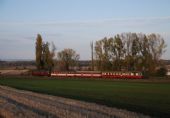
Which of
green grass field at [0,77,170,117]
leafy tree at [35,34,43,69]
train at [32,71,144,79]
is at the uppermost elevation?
leafy tree at [35,34,43,69]

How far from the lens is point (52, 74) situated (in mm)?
117062

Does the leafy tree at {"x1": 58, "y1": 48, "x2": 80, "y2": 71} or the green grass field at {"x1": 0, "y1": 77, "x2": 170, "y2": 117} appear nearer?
the green grass field at {"x1": 0, "y1": 77, "x2": 170, "y2": 117}

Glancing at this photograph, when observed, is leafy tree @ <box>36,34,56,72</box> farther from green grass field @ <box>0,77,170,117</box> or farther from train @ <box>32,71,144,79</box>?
green grass field @ <box>0,77,170,117</box>

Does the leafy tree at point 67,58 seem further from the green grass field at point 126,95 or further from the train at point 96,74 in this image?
the green grass field at point 126,95

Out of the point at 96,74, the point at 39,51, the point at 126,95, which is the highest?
the point at 39,51

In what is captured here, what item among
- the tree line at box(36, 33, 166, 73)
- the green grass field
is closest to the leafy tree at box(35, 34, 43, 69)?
the tree line at box(36, 33, 166, 73)

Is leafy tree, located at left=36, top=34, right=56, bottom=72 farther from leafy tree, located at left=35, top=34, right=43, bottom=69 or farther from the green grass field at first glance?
the green grass field

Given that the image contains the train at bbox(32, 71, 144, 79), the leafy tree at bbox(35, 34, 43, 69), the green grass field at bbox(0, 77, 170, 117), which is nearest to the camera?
the green grass field at bbox(0, 77, 170, 117)

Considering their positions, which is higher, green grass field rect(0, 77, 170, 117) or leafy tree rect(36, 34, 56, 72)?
leafy tree rect(36, 34, 56, 72)

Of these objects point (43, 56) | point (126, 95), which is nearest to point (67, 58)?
point (43, 56)

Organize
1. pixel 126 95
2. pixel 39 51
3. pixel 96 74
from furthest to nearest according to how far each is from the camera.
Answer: pixel 39 51 < pixel 96 74 < pixel 126 95

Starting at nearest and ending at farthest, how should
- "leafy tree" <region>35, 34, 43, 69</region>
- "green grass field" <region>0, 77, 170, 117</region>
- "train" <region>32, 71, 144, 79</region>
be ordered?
"green grass field" <region>0, 77, 170, 117</region>, "train" <region>32, 71, 144, 79</region>, "leafy tree" <region>35, 34, 43, 69</region>

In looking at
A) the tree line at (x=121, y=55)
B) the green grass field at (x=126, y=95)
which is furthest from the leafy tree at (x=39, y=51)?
the green grass field at (x=126, y=95)

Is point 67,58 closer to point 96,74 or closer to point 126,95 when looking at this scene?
point 96,74
